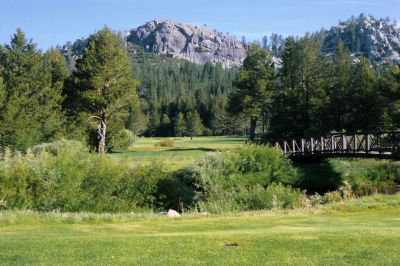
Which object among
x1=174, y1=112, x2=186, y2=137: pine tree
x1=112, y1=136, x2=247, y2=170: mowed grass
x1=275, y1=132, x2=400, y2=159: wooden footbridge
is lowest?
x1=112, y1=136, x2=247, y2=170: mowed grass

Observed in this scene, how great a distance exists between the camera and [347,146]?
4125 centimetres

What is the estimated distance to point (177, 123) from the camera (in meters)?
142

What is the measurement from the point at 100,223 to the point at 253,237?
829cm

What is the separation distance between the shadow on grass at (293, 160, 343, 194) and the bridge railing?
1530 mm

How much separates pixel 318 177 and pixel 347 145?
574 cm

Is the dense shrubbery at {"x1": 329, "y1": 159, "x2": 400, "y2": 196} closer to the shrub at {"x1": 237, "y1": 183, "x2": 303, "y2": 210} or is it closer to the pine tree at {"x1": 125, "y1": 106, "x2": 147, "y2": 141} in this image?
the shrub at {"x1": 237, "y1": 183, "x2": 303, "y2": 210}

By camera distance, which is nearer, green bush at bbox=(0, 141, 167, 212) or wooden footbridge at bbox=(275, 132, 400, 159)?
green bush at bbox=(0, 141, 167, 212)

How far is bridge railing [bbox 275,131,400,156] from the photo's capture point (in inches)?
1480

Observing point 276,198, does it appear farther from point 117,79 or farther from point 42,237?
point 117,79

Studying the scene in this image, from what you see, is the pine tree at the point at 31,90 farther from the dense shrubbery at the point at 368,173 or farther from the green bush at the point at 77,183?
the dense shrubbery at the point at 368,173

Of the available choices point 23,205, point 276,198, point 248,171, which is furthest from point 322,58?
point 23,205

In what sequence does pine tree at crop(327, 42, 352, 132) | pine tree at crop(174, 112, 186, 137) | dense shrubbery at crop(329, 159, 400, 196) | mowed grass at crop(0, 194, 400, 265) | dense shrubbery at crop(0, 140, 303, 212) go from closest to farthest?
mowed grass at crop(0, 194, 400, 265)
dense shrubbery at crop(0, 140, 303, 212)
dense shrubbery at crop(329, 159, 400, 196)
pine tree at crop(327, 42, 352, 132)
pine tree at crop(174, 112, 186, 137)

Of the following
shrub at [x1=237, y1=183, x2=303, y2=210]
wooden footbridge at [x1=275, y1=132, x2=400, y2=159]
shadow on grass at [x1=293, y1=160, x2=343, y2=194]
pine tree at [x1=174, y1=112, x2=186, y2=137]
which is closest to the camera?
shrub at [x1=237, y1=183, x2=303, y2=210]

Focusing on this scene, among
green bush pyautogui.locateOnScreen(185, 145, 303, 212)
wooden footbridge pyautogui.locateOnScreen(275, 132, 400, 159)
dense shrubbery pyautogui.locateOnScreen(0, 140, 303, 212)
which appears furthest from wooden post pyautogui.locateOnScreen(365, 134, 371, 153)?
dense shrubbery pyautogui.locateOnScreen(0, 140, 303, 212)
